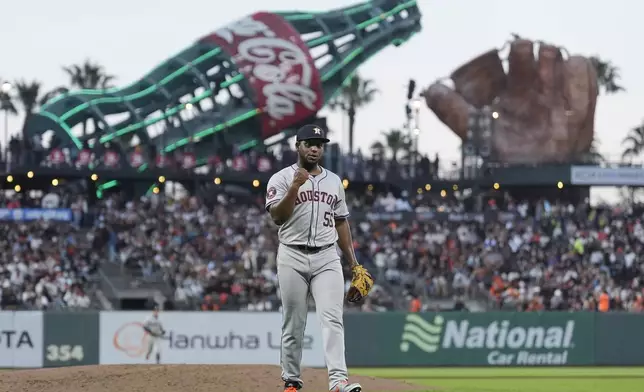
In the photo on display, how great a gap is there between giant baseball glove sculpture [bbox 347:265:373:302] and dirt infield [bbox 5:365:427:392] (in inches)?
140


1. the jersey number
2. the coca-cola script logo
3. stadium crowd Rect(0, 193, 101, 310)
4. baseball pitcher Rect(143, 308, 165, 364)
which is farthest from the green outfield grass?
the coca-cola script logo

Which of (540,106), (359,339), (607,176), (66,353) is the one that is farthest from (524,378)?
(540,106)

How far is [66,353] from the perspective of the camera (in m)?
26.4

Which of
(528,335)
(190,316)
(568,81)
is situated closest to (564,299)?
(528,335)

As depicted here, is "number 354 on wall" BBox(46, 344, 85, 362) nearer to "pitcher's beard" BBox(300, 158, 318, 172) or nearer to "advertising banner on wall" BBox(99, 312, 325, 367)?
"advertising banner on wall" BBox(99, 312, 325, 367)

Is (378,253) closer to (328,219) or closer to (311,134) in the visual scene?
(328,219)

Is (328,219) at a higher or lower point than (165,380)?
higher

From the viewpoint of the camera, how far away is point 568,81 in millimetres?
51125

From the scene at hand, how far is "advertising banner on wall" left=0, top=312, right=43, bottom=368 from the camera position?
25.8 metres

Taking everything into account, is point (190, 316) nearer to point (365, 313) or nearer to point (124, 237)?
point (365, 313)

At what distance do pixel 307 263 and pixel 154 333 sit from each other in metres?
16.8

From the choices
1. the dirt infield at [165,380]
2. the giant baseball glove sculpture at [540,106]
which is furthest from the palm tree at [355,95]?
the dirt infield at [165,380]

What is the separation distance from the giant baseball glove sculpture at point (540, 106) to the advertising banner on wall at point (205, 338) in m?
25.4

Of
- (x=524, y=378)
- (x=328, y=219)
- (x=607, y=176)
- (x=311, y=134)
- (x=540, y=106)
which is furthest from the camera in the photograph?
(x=540, y=106)
